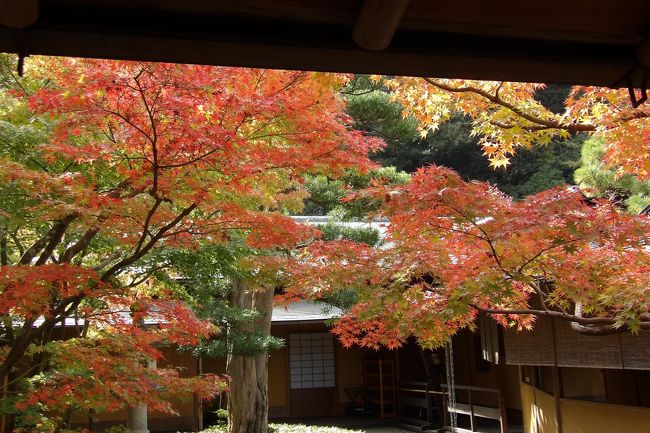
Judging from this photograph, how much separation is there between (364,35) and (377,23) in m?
0.06

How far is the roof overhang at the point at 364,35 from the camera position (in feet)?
4.86

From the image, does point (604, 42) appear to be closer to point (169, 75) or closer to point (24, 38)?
point (24, 38)

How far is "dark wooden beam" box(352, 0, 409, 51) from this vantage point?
4.78 feet

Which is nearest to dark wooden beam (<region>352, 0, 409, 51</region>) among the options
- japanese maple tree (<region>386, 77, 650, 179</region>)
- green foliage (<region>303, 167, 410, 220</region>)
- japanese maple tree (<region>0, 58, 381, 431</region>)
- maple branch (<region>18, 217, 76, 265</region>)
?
japanese maple tree (<region>0, 58, 381, 431</region>)


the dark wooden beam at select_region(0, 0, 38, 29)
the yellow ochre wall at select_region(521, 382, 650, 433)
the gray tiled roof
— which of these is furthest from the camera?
the gray tiled roof

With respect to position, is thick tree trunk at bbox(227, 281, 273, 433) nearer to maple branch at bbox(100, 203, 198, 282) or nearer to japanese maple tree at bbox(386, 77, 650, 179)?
maple branch at bbox(100, 203, 198, 282)

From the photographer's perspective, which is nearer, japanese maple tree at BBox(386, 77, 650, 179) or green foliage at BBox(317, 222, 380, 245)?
japanese maple tree at BBox(386, 77, 650, 179)

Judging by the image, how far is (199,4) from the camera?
149 cm

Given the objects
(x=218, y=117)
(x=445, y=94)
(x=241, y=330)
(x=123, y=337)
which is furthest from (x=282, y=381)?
(x=218, y=117)

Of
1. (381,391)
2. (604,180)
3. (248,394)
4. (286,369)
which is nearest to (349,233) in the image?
(248,394)

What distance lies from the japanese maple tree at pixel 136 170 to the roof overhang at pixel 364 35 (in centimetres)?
179

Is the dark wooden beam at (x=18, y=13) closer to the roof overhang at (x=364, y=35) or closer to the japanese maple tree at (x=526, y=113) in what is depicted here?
the roof overhang at (x=364, y=35)

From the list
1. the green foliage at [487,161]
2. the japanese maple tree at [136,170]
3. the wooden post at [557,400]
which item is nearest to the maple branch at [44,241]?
the japanese maple tree at [136,170]

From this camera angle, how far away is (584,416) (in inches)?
264
